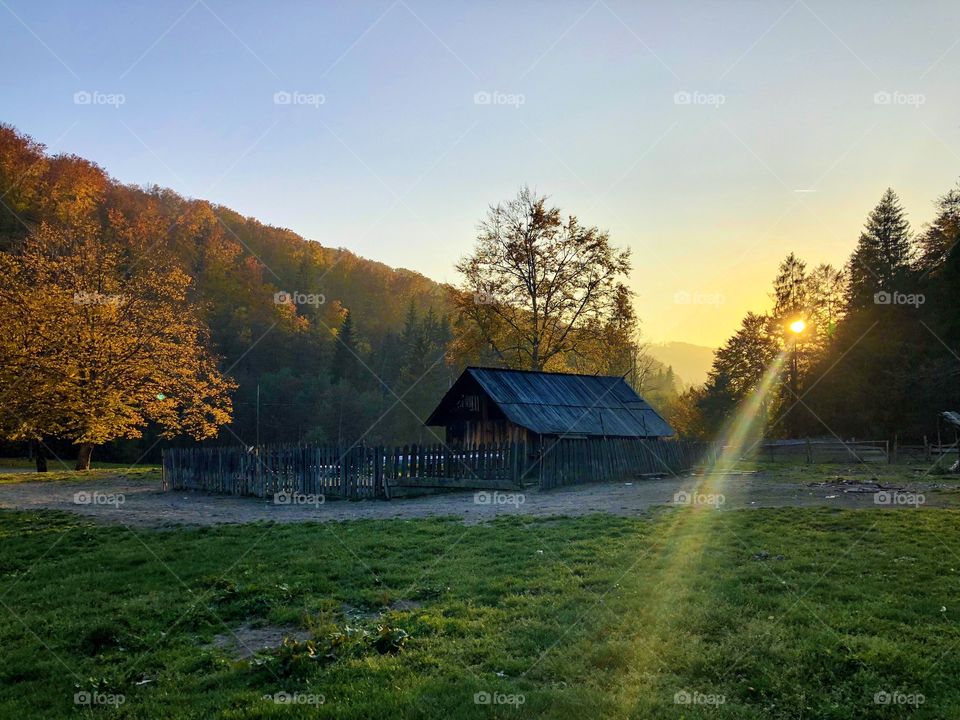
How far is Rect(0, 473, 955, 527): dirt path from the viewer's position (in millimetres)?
17047

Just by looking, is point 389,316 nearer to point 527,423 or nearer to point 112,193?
point 112,193

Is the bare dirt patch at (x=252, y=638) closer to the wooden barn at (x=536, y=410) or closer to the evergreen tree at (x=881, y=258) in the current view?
the wooden barn at (x=536, y=410)

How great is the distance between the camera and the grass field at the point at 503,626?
559 centimetres

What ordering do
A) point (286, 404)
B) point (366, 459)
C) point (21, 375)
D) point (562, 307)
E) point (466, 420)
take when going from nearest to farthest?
1. point (21, 375)
2. point (366, 459)
3. point (466, 420)
4. point (562, 307)
5. point (286, 404)

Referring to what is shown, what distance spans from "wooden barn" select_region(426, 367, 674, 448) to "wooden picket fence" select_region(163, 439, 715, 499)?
5.18ft

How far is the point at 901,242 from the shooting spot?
5166cm

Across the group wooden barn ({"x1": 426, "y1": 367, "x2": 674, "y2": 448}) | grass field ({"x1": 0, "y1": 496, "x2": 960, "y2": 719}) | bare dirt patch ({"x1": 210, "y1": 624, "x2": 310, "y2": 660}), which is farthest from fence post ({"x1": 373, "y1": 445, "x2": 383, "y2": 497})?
bare dirt patch ({"x1": 210, "y1": 624, "x2": 310, "y2": 660})

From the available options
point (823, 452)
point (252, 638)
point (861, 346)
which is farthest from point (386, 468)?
point (861, 346)

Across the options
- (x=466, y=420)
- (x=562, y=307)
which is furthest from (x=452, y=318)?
(x=466, y=420)

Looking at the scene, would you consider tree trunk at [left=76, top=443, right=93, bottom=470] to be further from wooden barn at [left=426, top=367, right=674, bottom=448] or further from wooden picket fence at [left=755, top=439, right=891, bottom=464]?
wooden picket fence at [left=755, top=439, right=891, bottom=464]

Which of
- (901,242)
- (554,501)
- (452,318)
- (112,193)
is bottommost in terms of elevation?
(554,501)

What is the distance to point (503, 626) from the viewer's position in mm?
7258

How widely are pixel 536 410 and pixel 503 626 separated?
21.5 m

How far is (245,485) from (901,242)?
164 feet
